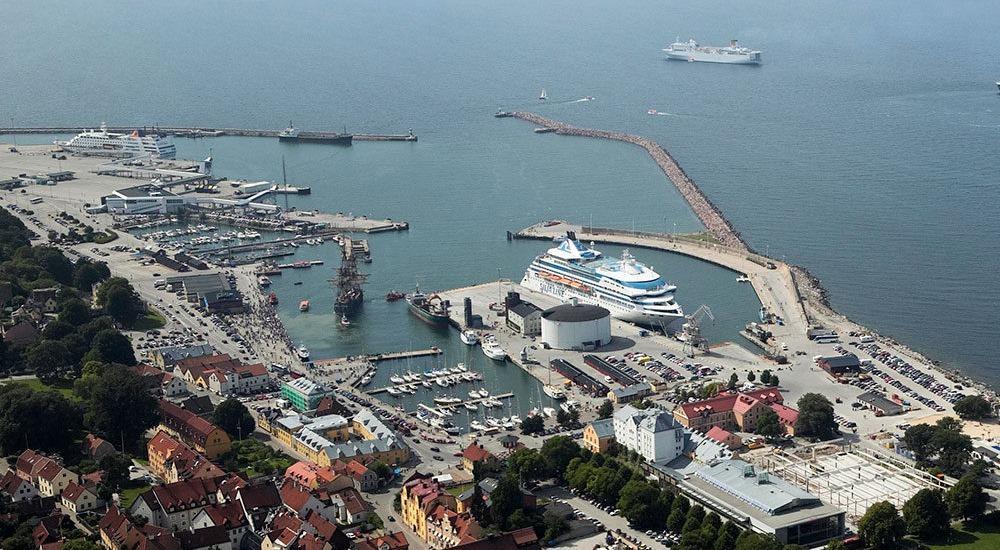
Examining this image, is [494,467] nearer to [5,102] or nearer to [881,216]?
[881,216]

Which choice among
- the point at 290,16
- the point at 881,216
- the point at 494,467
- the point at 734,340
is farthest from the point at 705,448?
the point at 290,16

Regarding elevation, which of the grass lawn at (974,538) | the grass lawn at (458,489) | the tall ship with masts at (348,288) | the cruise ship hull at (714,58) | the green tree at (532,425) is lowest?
the grass lawn at (974,538)

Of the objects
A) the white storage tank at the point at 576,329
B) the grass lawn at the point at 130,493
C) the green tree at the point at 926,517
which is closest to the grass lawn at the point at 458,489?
the grass lawn at the point at 130,493

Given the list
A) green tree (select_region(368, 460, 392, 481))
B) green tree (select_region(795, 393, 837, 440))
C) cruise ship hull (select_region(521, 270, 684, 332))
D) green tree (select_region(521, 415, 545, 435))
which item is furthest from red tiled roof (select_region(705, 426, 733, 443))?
cruise ship hull (select_region(521, 270, 684, 332))

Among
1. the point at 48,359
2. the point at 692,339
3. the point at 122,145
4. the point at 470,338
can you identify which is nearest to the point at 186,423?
the point at 48,359

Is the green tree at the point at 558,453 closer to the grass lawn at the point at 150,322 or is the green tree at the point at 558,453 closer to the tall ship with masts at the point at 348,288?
the tall ship with masts at the point at 348,288

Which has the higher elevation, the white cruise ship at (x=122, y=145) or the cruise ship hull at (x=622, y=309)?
the white cruise ship at (x=122, y=145)

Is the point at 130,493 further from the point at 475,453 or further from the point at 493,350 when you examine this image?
the point at 493,350
